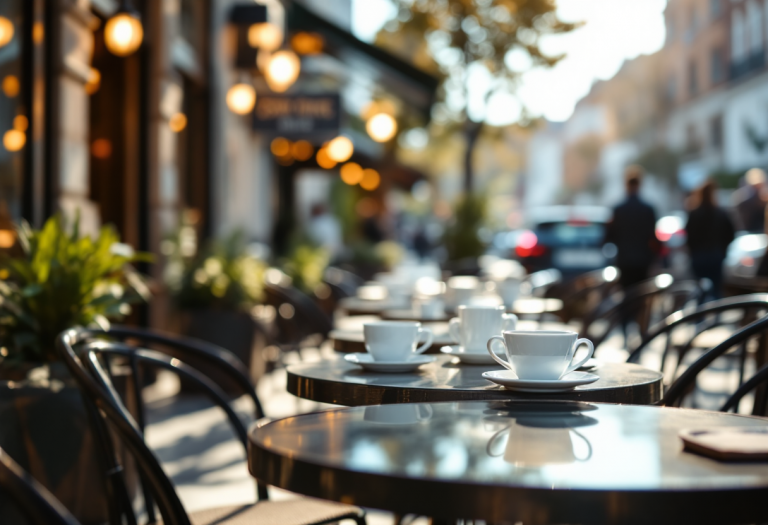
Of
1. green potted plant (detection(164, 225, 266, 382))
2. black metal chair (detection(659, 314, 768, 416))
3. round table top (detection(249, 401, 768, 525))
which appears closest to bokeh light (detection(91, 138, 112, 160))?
green potted plant (detection(164, 225, 266, 382))

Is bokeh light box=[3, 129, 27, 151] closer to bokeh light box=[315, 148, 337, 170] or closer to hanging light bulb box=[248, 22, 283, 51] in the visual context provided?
hanging light bulb box=[248, 22, 283, 51]

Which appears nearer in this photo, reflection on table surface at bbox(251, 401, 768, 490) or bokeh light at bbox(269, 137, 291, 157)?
reflection on table surface at bbox(251, 401, 768, 490)

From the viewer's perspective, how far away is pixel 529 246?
47.3 feet

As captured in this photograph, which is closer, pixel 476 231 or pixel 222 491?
pixel 222 491

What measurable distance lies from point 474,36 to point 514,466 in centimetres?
1801

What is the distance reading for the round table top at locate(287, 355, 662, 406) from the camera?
2072mm

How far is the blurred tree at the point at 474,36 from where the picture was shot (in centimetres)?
1834

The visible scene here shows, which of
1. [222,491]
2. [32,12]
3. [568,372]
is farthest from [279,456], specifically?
Result: [32,12]

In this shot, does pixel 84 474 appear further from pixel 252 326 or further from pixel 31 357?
pixel 252 326

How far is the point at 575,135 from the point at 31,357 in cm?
7701

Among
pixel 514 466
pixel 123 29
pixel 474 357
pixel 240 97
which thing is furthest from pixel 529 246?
pixel 514 466

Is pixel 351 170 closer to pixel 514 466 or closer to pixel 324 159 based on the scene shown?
pixel 324 159

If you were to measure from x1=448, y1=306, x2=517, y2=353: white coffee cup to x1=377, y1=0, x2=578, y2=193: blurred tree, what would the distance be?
15.5 meters

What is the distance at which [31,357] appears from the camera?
13.0 feet
